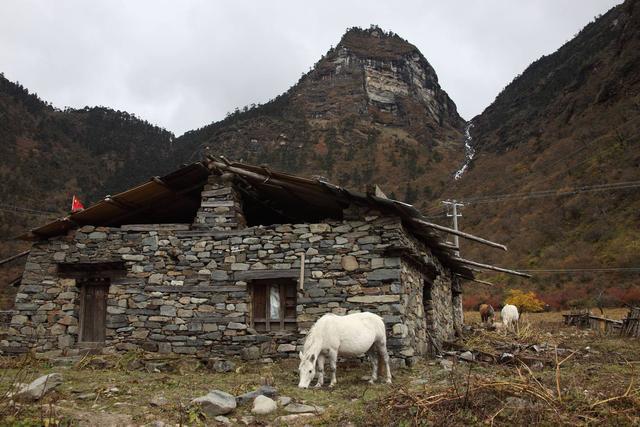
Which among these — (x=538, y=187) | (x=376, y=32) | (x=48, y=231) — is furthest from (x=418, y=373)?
(x=376, y=32)

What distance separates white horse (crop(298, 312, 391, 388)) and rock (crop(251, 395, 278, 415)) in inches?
62.5

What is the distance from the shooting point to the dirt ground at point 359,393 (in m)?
6.20

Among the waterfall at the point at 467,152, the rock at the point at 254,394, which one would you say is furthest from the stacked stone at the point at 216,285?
the waterfall at the point at 467,152

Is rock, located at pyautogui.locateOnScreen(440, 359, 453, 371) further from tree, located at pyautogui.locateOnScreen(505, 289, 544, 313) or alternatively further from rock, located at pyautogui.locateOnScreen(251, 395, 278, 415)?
tree, located at pyautogui.locateOnScreen(505, 289, 544, 313)

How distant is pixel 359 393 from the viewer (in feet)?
27.6

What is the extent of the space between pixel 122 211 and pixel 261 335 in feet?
16.1

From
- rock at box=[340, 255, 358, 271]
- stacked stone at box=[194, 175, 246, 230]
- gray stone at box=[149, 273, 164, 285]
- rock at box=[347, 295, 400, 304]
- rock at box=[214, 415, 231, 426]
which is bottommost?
rock at box=[214, 415, 231, 426]

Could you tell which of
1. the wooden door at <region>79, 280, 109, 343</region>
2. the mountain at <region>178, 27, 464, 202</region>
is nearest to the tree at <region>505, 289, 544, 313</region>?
the wooden door at <region>79, 280, 109, 343</region>

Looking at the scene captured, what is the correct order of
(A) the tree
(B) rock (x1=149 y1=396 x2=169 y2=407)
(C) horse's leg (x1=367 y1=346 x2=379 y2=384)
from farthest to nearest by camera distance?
(A) the tree → (C) horse's leg (x1=367 y1=346 x2=379 y2=384) → (B) rock (x1=149 y1=396 x2=169 y2=407)

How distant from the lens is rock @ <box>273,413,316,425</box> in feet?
22.0

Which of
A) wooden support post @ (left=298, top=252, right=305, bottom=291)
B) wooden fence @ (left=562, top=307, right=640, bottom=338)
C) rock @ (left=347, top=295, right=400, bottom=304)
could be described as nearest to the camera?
rock @ (left=347, top=295, right=400, bottom=304)

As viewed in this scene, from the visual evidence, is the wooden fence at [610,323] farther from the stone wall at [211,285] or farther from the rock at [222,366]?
the rock at [222,366]

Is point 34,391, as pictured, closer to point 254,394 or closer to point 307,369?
point 254,394

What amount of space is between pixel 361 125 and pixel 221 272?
7375 centimetres
